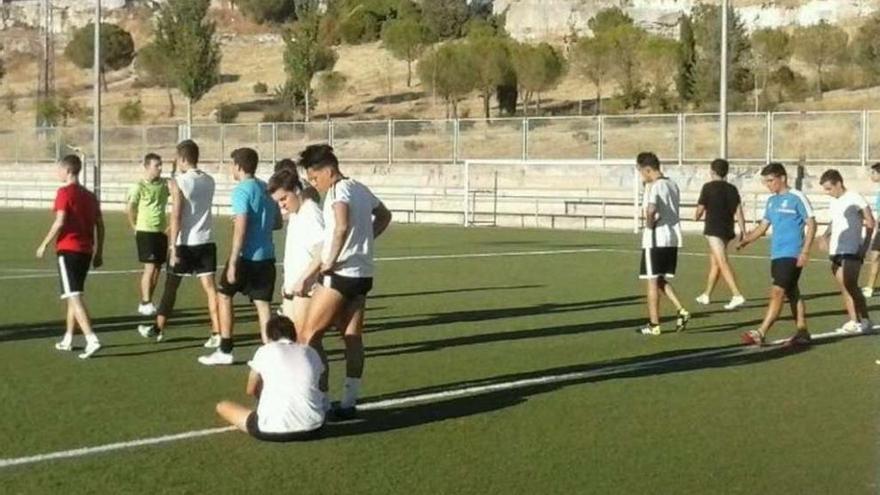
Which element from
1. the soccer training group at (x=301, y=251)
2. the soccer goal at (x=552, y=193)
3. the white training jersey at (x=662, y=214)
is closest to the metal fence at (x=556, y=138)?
the soccer goal at (x=552, y=193)

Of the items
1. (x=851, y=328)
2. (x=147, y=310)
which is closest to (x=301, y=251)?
(x=147, y=310)

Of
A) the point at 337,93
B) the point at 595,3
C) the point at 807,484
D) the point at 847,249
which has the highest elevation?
the point at 595,3

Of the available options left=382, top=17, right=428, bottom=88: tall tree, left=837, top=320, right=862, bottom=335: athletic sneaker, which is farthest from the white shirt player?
left=382, top=17, right=428, bottom=88: tall tree

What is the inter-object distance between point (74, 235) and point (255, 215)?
1.66 metres

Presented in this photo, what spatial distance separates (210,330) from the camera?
597 inches

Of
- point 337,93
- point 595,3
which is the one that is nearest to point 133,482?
point 337,93

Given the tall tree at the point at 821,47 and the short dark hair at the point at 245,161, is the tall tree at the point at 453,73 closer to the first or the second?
the tall tree at the point at 821,47

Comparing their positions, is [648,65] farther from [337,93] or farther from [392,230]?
[392,230]

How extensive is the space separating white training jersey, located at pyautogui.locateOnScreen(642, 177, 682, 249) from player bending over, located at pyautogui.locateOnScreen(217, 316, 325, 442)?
6269 millimetres

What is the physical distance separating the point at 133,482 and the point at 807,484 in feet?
12.2

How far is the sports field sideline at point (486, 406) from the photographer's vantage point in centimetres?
841

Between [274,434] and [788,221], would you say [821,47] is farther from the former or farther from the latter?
[274,434]

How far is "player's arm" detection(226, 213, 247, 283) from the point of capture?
39.3 feet

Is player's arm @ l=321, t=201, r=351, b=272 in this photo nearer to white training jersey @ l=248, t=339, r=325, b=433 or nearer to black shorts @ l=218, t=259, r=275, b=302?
white training jersey @ l=248, t=339, r=325, b=433
